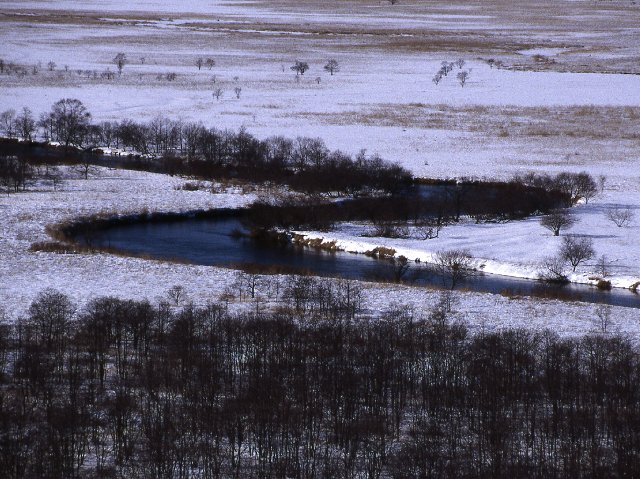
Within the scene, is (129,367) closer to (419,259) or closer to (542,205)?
(419,259)

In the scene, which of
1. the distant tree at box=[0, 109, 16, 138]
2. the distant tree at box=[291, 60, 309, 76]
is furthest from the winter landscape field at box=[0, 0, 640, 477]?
the distant tree at box=[291, 60, 309, 76]

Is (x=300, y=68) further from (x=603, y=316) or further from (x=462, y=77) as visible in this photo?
(x=603, y=316)

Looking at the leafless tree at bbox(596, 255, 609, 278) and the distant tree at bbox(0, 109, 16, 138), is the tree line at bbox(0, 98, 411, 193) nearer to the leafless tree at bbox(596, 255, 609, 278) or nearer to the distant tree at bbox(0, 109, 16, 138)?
the distant tree at bbox(0, 109, 16, 138)

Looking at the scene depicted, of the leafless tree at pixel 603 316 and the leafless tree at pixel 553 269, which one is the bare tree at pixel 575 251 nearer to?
the leafless tree at pixel 553 269

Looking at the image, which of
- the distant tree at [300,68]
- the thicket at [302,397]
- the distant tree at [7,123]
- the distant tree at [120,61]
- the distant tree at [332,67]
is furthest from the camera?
the distant tree at [332,67]

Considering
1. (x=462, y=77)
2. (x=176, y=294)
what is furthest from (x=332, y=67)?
(x=176, y=294)

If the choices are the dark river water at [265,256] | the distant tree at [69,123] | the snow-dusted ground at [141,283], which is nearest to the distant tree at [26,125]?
the distant tree at [69,123]
